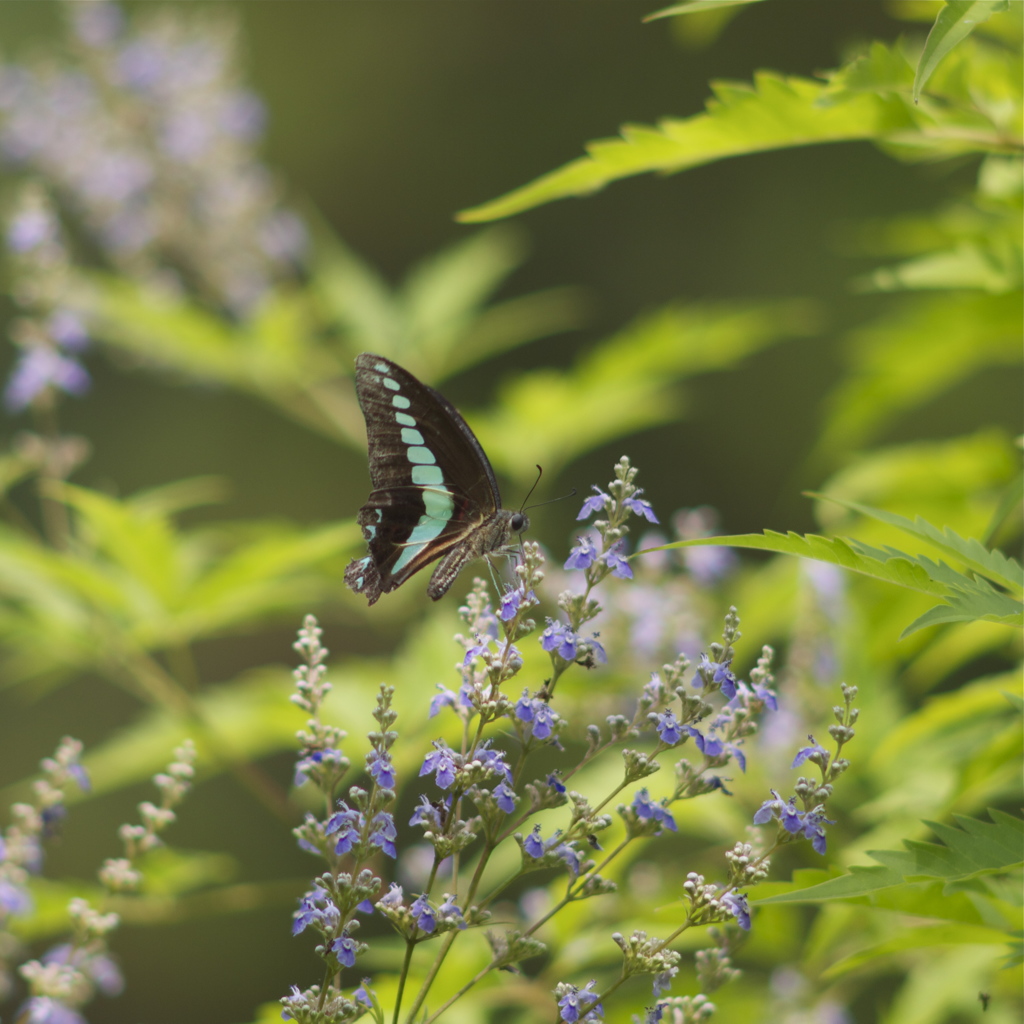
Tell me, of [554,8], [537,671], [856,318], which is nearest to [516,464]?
[537,671]

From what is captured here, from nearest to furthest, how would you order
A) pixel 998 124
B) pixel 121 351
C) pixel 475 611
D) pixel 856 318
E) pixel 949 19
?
pixel 949 19, pixel 475 611, pixel 998 124, pixel 121 351, pixel 856 318

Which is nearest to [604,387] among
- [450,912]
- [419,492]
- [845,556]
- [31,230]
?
[419,492]

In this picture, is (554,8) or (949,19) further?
(554,8)

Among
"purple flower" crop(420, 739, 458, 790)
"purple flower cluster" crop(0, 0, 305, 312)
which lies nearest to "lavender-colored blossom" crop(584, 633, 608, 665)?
"purple flower" crop(420, 739, 458, 790)

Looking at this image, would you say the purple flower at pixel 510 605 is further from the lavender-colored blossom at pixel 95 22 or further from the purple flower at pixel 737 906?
the lavender-colored blossom at pixel 95 22

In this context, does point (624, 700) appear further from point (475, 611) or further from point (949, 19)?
point (949, 19)

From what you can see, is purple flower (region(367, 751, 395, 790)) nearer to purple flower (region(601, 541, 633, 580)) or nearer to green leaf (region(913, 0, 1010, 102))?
purple flower (region(601, 541, 633, 580))
